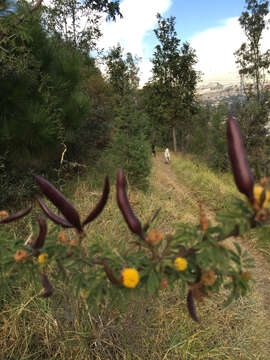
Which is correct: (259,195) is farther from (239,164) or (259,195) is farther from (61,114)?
(61,114)

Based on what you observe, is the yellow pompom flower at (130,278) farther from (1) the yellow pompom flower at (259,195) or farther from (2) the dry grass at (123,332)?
(2) the dry grass at (123,332)

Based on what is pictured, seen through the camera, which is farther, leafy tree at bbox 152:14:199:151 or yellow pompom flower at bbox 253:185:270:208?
leafy tree at bbox 152:14:199:151

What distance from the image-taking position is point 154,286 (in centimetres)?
52

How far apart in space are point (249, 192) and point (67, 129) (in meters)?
4.13

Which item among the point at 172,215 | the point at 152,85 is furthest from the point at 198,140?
the point at 172,215

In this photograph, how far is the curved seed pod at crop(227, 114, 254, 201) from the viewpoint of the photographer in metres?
0.41

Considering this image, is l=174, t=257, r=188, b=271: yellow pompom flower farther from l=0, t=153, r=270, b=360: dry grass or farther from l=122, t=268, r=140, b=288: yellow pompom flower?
l=0, t=153, r=270, b=360: dry grass

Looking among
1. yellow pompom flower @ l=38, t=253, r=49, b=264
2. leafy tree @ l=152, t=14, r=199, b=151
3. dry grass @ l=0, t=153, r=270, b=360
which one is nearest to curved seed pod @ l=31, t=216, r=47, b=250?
yellow pompom flower @ l=38, t=253, r=49, b=264

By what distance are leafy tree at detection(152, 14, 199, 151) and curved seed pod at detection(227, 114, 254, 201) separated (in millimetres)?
12848

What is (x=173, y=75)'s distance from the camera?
1281 centimetres

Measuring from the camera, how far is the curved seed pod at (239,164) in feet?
1.34

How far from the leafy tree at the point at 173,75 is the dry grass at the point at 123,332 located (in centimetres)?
1167

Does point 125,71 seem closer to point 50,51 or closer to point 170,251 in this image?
point 50,51

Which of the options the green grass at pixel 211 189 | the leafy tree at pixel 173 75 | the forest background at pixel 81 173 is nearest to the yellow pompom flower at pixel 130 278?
the forest background at pixel 81 173
